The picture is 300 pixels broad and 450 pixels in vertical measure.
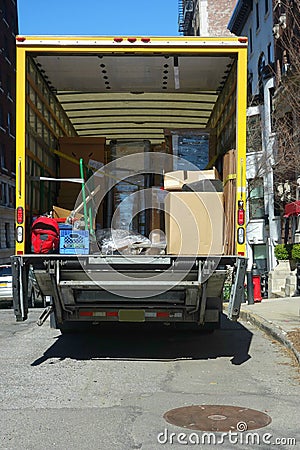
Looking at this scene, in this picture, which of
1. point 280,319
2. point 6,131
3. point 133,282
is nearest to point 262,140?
point 280,319

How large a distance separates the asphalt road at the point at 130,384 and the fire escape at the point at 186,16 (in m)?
52.8

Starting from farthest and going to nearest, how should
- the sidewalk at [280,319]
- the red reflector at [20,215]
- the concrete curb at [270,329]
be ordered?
the sidewalk at [280,319]
the concrete curb at [270,329]
the red reflector at [20,215]

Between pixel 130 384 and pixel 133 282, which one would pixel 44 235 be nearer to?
pixel 133 282

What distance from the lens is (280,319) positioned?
1291 centimetres

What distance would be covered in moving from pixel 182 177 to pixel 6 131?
4238 cm

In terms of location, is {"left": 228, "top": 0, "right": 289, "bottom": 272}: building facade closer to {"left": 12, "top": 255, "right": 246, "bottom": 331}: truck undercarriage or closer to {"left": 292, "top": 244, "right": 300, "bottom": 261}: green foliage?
{"left": 292, "top": 244, "right": 300, "bottom": 261}: green foliage

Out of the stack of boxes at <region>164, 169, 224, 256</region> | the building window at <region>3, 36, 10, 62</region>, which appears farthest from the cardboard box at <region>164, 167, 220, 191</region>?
the building window at <region>3, 36, 10, 62</region>

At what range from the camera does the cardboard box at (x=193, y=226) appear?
8.13 meters

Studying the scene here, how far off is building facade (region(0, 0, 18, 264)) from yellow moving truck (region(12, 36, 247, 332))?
122 feet

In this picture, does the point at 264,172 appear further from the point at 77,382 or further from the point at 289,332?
the point at 77,382

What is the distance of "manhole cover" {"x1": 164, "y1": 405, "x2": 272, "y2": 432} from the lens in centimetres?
588

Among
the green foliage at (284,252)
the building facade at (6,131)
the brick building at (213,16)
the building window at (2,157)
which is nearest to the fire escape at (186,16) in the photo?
the brick building at (213,16)

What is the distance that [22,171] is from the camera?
8117 mm

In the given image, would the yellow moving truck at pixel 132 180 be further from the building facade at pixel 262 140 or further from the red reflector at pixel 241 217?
Result: the building facade at pixel 262 140
